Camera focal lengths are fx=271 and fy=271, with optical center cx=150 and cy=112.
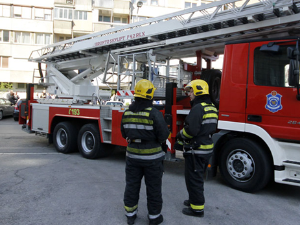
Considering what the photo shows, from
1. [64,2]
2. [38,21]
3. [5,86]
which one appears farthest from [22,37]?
[64,2]

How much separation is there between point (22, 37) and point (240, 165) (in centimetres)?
3020

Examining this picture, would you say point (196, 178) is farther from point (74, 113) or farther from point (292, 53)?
point (74, 113)

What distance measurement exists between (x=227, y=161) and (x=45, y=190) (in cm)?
298

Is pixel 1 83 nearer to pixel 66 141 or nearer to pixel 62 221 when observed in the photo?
pixel 66 141

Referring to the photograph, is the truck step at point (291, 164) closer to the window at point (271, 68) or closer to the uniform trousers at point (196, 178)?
the window at point (271, 68)

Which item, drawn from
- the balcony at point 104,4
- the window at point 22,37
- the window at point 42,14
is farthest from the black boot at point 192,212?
the window at point 42,14

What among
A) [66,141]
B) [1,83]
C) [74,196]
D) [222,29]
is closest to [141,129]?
[74,196]

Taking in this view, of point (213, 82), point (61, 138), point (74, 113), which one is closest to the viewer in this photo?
point (213, 82)

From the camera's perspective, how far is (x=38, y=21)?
28828mm

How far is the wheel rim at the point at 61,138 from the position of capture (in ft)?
23.9

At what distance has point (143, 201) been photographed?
13.0 feet

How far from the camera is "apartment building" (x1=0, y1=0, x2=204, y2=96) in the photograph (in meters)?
28.6

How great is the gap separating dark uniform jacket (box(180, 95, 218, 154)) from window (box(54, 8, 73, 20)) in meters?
28.6

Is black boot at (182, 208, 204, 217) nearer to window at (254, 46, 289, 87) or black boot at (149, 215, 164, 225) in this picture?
black boot at (149, 215, 164, 225)
